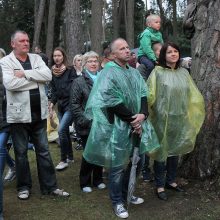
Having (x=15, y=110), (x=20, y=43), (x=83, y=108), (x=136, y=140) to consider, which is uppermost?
(x=20, y=43)

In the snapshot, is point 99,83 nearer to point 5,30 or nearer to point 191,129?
point 191,129

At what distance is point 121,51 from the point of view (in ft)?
15.4

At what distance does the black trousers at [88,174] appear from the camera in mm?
5613

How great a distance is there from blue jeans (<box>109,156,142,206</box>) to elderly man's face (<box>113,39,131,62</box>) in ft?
3.84

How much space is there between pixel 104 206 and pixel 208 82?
6.43 feet

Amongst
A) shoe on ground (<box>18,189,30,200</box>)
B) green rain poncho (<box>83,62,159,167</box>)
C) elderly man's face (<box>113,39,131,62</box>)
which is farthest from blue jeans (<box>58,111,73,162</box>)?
elderly man's face (<box>113,39,131,62</box>)

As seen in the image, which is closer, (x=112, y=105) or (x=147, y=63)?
(x=112, y=105)

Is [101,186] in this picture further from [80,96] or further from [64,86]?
[64,86]

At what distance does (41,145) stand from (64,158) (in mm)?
1502

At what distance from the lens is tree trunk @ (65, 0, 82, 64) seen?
13.5 metres

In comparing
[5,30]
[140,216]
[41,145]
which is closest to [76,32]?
[41,145]

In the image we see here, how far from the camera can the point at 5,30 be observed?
133ft

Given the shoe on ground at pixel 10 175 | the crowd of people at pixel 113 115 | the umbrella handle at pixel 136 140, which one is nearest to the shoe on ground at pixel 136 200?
the crowd of people at pixel 113 115

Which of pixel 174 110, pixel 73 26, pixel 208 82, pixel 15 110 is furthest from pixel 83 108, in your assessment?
pixel 73 26
